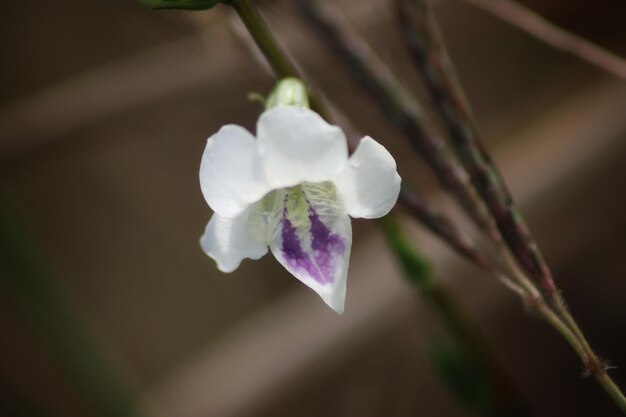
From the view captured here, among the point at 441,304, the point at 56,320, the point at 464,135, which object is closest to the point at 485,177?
the point at 464,135

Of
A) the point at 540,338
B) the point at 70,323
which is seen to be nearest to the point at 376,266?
the point at 540,338

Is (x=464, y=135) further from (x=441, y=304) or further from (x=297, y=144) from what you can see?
(x=441, y=304)

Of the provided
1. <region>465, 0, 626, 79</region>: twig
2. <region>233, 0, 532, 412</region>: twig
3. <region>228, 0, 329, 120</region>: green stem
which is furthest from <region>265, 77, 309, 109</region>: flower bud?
<region>465, 0, 626, 79</region>: twig

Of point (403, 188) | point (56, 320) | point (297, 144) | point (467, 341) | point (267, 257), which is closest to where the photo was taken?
point (297, 144)

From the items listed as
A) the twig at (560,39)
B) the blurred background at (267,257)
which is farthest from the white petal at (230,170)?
the blurred background at (267,257)

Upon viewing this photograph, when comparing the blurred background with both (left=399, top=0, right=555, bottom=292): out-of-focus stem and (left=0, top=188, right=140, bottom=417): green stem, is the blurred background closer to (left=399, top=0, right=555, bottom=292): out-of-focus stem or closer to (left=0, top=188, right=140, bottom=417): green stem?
(left=0, top=188, right=140, bottom=417): green stem

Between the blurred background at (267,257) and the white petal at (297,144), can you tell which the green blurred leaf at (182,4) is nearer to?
the white petal at (297,144)

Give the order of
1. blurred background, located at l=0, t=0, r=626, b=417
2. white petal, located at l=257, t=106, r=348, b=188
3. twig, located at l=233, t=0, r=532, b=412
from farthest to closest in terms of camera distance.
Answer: blurred background, located at l=0, t=0, r=626, b=417, twig, located at l=233, t=0, r=532, b=412, white petal, located at l=257, t=106, r=348, b=188
